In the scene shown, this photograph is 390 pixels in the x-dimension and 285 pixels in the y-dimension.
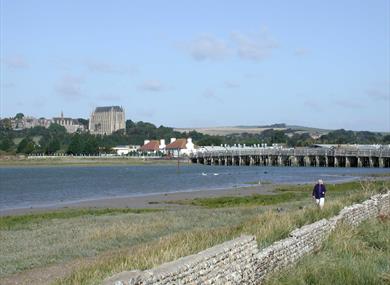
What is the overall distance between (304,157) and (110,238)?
117312 mm

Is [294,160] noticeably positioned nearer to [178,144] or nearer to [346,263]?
[178,144]

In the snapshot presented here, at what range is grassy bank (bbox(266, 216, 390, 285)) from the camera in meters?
13.4

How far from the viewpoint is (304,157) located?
138 meters

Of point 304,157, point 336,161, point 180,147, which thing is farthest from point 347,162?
point 180,147

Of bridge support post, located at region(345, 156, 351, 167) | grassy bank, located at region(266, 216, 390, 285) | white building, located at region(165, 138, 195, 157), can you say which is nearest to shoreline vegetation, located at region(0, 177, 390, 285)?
grassy bank, located at region(266, 216, 390, 285)

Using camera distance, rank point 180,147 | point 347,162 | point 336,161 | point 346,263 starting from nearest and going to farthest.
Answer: point 346,263 < point 347,162 < point 336,161 < point 180,147

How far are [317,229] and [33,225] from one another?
16.4 m

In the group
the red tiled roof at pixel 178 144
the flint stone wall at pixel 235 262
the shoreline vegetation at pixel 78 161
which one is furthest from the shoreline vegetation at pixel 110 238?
the red tiled roof at pixel 178 144

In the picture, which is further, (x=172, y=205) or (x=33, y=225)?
(x=172, y=205)

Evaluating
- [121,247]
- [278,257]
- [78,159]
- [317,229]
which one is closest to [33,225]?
[121,247]

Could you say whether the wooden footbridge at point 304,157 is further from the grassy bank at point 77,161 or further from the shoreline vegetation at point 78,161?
the grassy bank at point 77,161

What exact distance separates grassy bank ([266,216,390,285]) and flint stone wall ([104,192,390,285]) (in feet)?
0.91

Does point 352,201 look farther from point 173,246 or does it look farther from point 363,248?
point 173,246

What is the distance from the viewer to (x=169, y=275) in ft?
31.9
